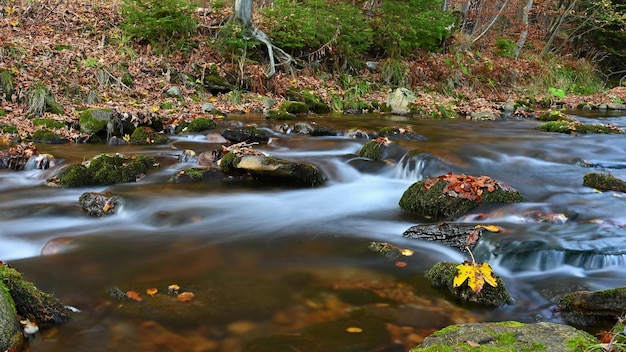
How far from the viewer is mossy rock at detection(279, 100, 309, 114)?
13418 millimetres

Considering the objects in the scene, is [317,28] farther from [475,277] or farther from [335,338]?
[335,338]

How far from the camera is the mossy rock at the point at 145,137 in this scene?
31.2 ft

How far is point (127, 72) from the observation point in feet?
43.4

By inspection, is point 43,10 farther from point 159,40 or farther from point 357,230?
point 357,230

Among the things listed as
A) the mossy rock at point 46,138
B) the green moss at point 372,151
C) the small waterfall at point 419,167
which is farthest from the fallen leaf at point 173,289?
the mossy rock at point 46,138

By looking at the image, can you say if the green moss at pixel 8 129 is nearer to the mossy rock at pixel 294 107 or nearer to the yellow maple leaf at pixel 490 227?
the mossy rock at pixel 294 107

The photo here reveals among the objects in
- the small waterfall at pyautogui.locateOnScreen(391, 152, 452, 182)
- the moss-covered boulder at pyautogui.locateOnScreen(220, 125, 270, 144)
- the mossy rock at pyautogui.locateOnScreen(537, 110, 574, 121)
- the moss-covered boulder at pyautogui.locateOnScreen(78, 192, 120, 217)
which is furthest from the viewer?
the mossy rock at pyautogui.locateOnScreen(537, 110, 574, 121)

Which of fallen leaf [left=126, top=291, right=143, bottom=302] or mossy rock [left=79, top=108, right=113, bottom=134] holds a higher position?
mossy rock [left=79, top=108, right=113, bottom=134]

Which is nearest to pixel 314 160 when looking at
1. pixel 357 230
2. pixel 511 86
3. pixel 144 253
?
pixel 357 230

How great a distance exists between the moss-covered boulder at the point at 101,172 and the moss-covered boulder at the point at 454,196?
13.2 feet

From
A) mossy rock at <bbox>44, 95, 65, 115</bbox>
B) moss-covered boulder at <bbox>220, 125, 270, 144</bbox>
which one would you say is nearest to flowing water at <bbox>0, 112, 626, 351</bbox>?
moss-covered boulder at <bbox>220, 125, 270, 144</bbox>

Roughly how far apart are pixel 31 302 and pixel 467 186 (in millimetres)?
4484

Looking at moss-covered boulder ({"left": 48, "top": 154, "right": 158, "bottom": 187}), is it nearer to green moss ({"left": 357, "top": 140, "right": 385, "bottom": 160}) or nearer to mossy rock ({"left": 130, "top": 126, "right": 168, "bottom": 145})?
mossy rock ({"left": 130, "top": 126, "right": 168, "bottom": 145})

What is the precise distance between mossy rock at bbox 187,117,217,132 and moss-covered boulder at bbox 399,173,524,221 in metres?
5.80
